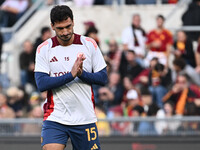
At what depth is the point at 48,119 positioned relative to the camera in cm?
707

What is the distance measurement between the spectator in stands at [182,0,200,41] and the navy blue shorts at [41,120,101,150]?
6.92m

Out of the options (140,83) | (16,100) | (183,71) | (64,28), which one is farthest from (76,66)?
(183,71)

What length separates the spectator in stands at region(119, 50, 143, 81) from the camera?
493 inches

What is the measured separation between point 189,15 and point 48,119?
299 inches

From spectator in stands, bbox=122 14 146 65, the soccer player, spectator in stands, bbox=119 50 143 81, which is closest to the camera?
Answer: the soccer player

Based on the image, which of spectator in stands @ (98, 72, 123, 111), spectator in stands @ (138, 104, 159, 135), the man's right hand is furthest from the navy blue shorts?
spectator in stands @ (98, 72, 123, 111)

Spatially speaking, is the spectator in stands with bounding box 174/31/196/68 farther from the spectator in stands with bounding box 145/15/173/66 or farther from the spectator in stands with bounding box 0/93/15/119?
the spectator in stands with bounding box 0/93/15/119

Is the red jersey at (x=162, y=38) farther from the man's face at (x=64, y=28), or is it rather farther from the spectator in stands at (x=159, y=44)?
the man's face at (x=64, y=28)

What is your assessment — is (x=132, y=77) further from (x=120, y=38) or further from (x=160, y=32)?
(x=120, y=38)

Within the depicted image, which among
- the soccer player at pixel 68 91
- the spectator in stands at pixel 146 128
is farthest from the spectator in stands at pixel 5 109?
the soccer player at pixel 68 91

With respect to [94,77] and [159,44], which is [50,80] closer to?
[94,77]

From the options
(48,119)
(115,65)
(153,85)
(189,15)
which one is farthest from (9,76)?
(48,119)

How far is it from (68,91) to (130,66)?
571 cm

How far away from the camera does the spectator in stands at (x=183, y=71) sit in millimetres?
12297
